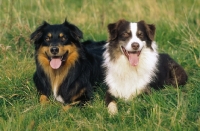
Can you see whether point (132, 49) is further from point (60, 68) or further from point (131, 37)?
point (60, 68)

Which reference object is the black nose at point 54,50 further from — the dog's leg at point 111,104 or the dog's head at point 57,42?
the dog's leg at point 111,104

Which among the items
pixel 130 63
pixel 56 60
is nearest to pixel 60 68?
pixel 56 60

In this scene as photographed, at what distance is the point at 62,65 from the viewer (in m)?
5.41

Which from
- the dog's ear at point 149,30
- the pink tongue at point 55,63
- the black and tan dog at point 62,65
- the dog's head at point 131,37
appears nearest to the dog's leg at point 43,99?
the black and tan dog at point 62,65

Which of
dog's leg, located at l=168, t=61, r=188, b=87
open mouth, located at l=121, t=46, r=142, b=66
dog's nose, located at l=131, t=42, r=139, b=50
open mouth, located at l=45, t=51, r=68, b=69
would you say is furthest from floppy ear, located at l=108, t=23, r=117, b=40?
dog's leg, located at l=168, t=61, r=188, b=87

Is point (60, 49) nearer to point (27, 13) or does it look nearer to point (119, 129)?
point (119, 129)

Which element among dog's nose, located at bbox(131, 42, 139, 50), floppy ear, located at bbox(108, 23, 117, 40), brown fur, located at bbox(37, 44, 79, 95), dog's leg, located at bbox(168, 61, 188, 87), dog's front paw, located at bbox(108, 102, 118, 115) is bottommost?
dog's front paw, located at bbox(108, 102, 118, 115)

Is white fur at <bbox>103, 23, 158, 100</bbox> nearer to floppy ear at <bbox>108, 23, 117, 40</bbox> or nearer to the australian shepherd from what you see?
the australian shepherd

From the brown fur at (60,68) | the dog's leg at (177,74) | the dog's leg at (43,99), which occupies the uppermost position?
the brown fur at (60,68)

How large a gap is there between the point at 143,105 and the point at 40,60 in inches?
62.1

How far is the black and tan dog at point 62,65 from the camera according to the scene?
5254 mm

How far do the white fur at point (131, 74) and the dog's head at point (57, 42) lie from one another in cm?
54

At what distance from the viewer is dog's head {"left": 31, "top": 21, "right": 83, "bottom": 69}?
518 centimetres

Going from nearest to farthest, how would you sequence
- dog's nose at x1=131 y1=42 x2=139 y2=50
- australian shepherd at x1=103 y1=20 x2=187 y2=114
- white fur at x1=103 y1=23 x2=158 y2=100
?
dog's nose at x1=131 y1=42 x2=139 y2=50
australian shepherd at x1=103 y1=20 x2=187 y2=114
white fur at x1=103 y1=23 x2=158 y2=100
